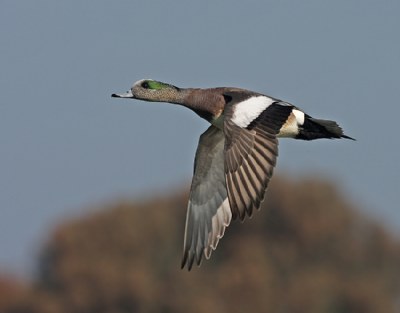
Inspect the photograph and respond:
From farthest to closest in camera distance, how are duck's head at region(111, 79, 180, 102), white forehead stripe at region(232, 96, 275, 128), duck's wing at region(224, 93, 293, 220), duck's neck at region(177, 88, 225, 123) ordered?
duck's head at region(111, 79, 180, 102) → duck's neck at region(177, 88, 225, 123) → white forehead stripe at region(232, 96, 275, 128) → duck's wing at region(224, 93, 293, 220)

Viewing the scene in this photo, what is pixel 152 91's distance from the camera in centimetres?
1083

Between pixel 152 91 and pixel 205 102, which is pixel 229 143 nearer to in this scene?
pixel 205 102

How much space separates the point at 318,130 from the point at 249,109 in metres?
0.93

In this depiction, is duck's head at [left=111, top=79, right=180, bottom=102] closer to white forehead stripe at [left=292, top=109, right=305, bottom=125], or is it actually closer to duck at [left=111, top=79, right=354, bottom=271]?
duck at [left=111, top=79, right=354, bottom=271]

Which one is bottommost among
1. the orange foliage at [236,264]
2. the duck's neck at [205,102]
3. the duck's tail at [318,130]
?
the orange foliage at [236,264]

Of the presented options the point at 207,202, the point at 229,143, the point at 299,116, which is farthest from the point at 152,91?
the point at 229,143

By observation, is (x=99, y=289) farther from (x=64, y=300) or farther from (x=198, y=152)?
(x=198, y=152)

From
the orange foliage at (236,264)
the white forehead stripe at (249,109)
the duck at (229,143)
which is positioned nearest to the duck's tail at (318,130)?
the duck at (229,143)

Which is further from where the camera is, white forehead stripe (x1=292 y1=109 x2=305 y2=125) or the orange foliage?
the orange foliage

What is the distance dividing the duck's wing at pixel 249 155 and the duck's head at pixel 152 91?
114cm

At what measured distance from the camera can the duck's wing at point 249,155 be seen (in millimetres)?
9367

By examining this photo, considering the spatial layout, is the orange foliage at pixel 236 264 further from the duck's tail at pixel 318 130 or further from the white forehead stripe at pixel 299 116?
A: the white forehead stripe at pixel 299 116

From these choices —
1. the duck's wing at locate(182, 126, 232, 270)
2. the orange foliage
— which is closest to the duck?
the duck's wing at locate(182, 126, 232, 270)

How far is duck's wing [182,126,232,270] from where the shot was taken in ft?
35.7
